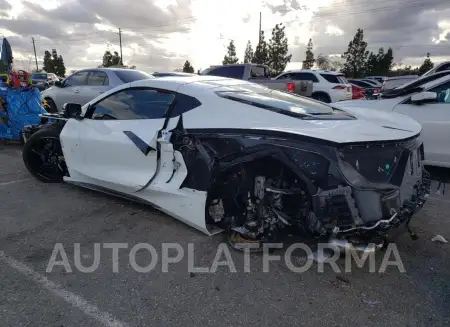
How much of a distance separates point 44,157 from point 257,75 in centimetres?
A: 797

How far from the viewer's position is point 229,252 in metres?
3.16

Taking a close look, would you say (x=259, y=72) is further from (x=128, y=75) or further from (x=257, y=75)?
(x=128, y=75)

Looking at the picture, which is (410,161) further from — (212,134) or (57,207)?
(57,207)

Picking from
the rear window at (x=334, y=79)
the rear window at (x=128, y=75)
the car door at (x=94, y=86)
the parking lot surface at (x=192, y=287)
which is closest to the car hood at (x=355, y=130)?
the parking lot surface at (x=192, y=287)

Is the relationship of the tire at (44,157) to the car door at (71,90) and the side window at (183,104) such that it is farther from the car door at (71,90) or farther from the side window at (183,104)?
the car door at (71,90)

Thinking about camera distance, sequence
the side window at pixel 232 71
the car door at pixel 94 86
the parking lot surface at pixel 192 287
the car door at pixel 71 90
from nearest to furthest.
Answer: the parking lot surface at pixel 192 287 < the car door at pixel 94 86 < the car door at pixel 71 90 < the side window at pixel 232 71

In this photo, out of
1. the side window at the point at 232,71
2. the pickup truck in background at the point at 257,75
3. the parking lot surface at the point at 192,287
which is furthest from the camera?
the side window at the point at 232,71

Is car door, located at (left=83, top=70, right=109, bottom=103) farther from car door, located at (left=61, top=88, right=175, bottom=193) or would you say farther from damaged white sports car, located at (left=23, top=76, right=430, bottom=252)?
damaged white sports car, located at (left=23, top=76, right=430, bottom=252)

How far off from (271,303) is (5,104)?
7.28m

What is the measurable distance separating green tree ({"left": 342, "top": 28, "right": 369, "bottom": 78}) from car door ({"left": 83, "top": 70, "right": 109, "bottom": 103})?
135ft

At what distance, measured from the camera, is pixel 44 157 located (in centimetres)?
504

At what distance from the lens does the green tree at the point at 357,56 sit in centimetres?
4388

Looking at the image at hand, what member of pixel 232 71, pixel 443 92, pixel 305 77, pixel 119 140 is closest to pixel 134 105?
pixel 119 140

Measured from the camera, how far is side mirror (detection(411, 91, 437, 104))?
4.79m
